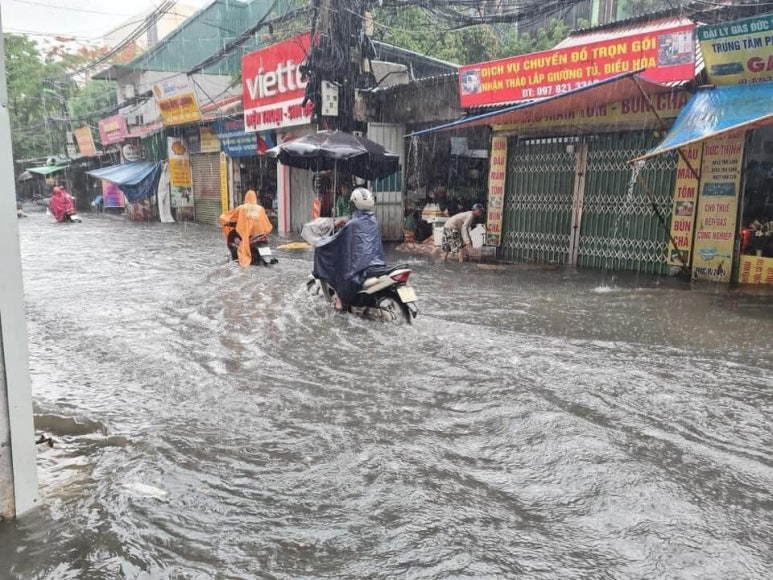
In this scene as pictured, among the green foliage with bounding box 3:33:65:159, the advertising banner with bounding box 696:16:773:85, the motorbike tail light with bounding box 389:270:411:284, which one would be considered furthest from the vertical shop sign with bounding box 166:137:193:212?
the advertising banner with bounding box 696:16:773:85

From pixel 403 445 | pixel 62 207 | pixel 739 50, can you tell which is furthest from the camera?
pixel 62 207

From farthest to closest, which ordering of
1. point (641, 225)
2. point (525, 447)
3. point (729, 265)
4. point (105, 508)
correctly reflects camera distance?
point (641, 225) → point (729, 265) → point (525, 447) → point (105, 508)

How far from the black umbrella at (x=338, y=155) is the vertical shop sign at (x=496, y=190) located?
2036mm

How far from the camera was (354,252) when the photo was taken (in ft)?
23.4

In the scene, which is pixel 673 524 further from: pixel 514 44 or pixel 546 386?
pixel 514 44

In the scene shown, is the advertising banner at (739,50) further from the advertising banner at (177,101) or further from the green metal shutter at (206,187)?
the green metal shutter at (206,187)

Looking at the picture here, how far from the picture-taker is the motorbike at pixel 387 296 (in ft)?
22.2

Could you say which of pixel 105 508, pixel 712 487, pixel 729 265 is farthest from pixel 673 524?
pixel 729 265

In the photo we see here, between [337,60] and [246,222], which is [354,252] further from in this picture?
[337,60]

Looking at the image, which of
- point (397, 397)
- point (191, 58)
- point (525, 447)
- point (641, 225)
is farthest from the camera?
point (191, 58)

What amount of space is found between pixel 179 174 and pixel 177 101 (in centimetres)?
319

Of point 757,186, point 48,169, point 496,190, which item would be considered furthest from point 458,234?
point 48,169

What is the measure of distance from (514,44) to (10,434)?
2080 cm

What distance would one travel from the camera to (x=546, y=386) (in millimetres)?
4754
